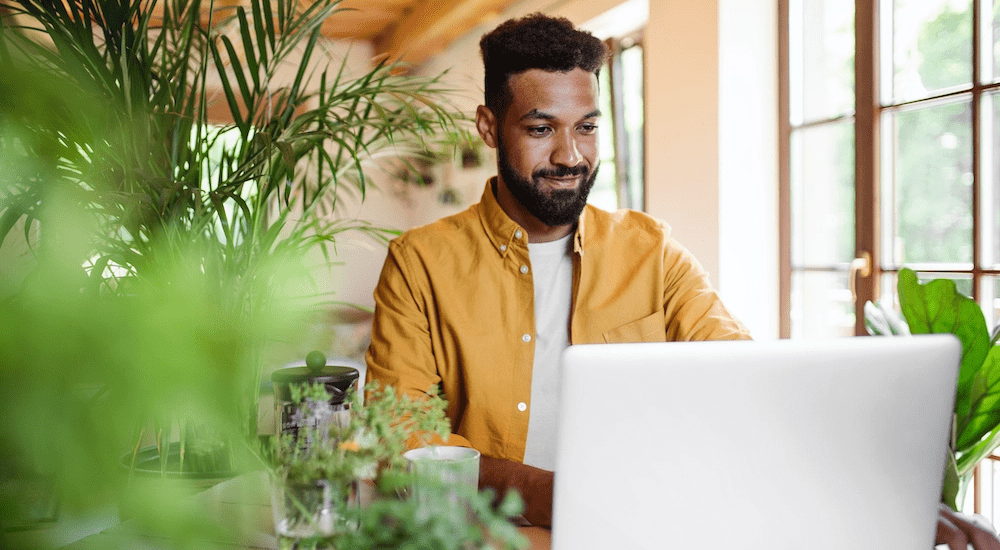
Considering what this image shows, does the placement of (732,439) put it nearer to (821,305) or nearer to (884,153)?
(884,153)

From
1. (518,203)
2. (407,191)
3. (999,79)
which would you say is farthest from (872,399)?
(407,191)

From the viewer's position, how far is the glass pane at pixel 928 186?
2336 millimetres

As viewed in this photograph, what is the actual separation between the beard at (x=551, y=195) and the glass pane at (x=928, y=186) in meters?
1.53

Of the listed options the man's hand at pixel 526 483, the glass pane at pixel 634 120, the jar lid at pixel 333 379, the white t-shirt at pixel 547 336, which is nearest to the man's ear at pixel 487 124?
the white t-shirt at pixel 547 336

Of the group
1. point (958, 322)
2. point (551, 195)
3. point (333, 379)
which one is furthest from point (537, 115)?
point (958, 322)

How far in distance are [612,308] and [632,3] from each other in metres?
2.56

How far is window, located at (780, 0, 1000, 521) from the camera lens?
7.47 ft

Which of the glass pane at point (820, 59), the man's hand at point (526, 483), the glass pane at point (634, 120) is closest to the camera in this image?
the man's hand at point (526, 483)

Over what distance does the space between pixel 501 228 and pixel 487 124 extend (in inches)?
10.1

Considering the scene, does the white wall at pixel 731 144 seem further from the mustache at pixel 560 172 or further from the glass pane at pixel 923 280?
the mustache at pixel 560 172

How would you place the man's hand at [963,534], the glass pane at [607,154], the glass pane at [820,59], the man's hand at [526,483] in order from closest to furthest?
the man's hand at [963,534], the man's hand at [526,483], the glass pane at [820,59], the glass pane at [607,154]

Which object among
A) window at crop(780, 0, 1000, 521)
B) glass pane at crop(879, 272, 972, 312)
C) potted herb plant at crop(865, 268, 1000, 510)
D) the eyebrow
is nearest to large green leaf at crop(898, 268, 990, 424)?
potted herb plant at crop(865, 268, 1000, 510)

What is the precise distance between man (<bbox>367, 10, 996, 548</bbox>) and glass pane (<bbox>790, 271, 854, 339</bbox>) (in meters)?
1.42

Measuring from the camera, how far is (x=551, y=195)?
1.53 metres
